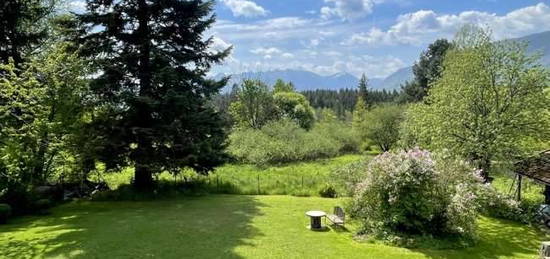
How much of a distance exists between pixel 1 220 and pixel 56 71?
697 cm

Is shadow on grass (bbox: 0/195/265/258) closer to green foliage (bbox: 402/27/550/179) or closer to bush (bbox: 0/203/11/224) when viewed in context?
bush (bbox: 0/203/11/224)

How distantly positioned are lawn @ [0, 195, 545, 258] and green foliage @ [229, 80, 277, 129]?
43686mm

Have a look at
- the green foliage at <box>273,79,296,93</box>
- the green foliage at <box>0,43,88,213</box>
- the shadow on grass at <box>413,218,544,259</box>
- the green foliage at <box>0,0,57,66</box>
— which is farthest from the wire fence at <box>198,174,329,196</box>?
the green foliage at <box>273,79,296,93</box>

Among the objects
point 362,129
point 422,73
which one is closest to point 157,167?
point 362,129

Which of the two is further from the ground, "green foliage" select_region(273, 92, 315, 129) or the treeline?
the treeline

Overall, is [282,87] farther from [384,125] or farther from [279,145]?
[279,145]

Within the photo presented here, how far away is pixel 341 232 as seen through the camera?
15703 millimetres

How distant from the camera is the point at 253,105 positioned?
6353 centimetres

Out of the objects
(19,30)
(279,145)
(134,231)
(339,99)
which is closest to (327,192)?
(134,231)

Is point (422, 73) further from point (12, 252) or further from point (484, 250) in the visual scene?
point (12, 252)

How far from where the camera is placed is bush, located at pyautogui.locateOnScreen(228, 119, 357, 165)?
4197 centimetres

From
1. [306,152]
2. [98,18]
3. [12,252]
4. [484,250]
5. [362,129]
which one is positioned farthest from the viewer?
[362,129]

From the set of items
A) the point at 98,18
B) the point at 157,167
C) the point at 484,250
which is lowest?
the point at 484,250

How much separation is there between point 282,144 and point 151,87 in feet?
81.2
